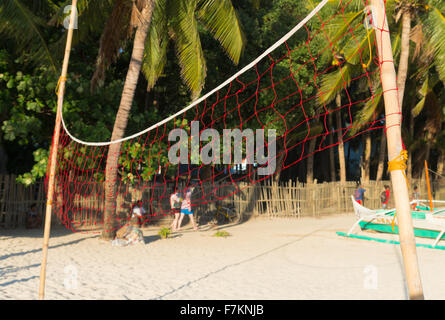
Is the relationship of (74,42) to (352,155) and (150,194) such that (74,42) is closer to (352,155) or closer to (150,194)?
(150,194)

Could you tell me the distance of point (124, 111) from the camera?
814 centimetres

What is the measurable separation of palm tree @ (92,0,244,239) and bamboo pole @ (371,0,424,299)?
6.12 m

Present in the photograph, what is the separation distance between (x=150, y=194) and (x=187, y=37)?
5355mm

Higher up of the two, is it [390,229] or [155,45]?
[155,45]

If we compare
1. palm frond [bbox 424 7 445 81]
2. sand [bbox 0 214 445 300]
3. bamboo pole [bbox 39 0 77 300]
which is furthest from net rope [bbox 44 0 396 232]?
bamboo pole [bbox 39 0 77 300]

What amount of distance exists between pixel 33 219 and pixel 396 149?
10.1 metres

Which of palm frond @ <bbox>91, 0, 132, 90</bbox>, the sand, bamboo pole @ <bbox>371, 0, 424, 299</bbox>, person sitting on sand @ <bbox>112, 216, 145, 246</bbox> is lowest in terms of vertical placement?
the sand

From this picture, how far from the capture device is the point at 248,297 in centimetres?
450

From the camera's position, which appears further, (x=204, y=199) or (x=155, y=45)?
(x=204, y=199)

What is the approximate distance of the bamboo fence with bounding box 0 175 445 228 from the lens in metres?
10.5

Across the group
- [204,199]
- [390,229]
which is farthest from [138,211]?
[390,229]

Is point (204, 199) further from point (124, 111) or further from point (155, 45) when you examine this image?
point (124, 111)

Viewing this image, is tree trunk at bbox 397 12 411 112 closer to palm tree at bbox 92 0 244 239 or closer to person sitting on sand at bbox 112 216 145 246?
palm tree at bbox 92 0 244 239

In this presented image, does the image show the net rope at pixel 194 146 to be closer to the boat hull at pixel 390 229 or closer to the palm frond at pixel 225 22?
the palm frond at pixel 225 22
